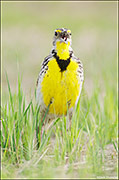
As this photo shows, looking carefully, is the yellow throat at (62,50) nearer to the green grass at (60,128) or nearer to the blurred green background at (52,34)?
the green grass at (60,128)

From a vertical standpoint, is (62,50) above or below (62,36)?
below

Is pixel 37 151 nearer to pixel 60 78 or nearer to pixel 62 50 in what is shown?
pixel 60 78

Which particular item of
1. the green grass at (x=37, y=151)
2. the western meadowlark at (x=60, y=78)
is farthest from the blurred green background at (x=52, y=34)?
the green grass at (x=37, y=151)

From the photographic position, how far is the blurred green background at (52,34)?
699cm

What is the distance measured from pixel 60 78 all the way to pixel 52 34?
255 inches

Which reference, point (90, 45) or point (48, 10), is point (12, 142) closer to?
point (90, 45)

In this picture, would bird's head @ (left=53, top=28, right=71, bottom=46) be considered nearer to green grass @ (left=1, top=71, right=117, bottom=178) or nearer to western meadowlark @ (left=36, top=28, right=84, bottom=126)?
Answer: western meadowlark @ (left=36, top=28, right=84, bottom=126)

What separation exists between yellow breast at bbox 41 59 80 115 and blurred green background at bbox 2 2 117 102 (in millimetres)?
844

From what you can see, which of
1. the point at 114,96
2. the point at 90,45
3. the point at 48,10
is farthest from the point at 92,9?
the point at 114,96

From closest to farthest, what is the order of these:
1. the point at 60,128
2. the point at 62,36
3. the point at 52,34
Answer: the point at 62,36 → the point at 60,128 → the point at 52,34

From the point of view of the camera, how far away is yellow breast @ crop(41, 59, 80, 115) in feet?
11.8

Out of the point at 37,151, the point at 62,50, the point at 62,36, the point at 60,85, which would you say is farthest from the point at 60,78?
the point at 37,151

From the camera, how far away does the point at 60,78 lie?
3.60 meters

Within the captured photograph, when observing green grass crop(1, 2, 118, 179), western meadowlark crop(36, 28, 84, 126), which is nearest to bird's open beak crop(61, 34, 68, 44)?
western meadowlark crop(36, 28, 84, 126)
